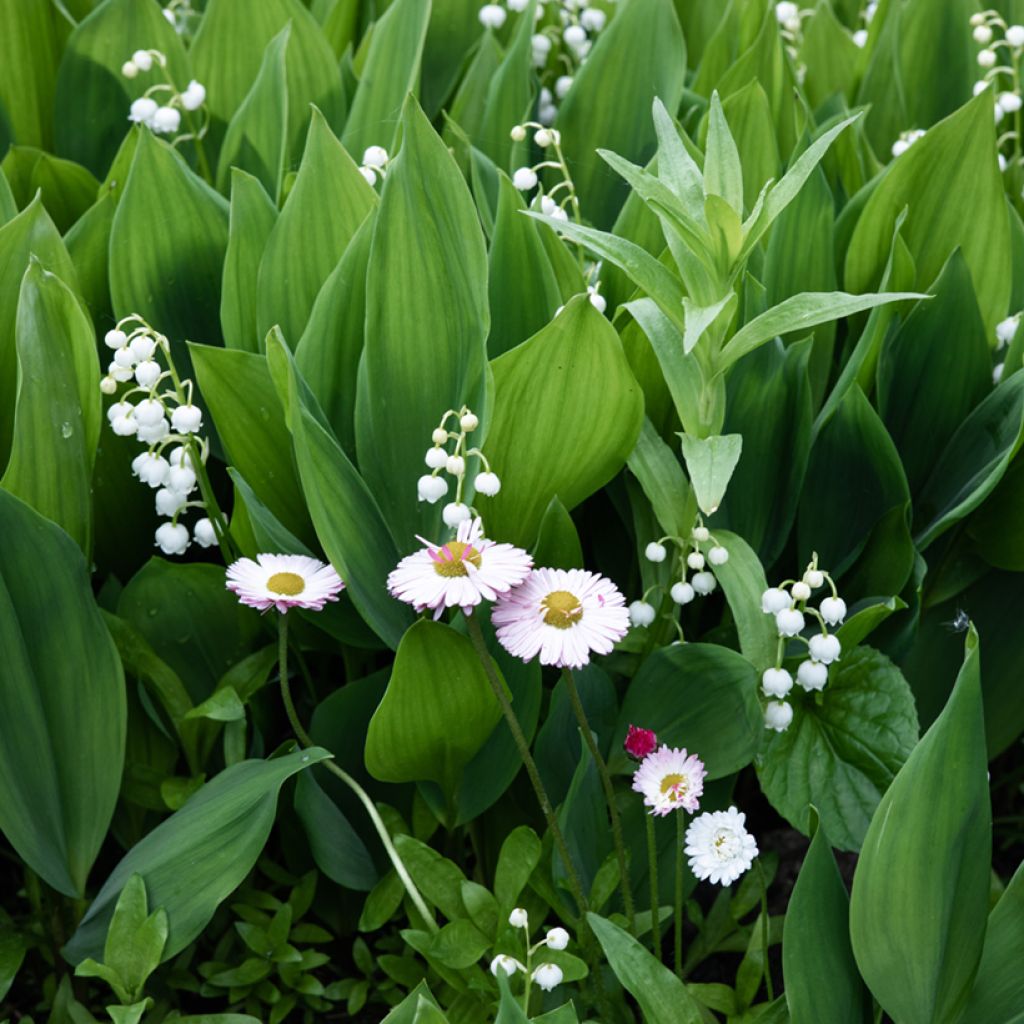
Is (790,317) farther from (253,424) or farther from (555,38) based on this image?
(555,38)

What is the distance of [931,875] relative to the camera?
999 mm

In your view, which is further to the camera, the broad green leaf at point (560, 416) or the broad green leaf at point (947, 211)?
the broad green leaf at point (947, 211)

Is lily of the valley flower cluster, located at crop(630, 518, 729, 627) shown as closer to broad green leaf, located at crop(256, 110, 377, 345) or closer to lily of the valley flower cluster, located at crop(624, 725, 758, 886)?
lily of the valley flower cluster, located at crop(624, 725, 758, 886)

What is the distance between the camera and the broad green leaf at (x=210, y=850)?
1139 mm

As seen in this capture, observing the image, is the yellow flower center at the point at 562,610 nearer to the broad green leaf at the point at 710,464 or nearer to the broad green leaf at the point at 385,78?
the broad green leaf at the point at 710,464

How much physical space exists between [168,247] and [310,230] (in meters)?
0.18

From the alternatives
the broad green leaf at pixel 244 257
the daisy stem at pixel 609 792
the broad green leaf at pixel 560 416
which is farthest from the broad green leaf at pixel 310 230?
the daisy stem at pixel 609 792

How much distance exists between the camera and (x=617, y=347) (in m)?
1.16

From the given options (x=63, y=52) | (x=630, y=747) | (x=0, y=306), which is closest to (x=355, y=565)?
Result: (x=630, y=747)

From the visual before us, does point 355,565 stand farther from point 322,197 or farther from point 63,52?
point 63,52

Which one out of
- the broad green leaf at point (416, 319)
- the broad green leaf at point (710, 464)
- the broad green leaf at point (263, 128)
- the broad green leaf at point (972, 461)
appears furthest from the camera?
the broad green leaf at point (263, 128)

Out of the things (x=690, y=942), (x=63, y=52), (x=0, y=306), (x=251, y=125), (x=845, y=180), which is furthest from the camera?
(x=63, y=52)

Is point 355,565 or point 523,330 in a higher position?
point 523,330

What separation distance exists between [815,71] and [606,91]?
0.50 m
